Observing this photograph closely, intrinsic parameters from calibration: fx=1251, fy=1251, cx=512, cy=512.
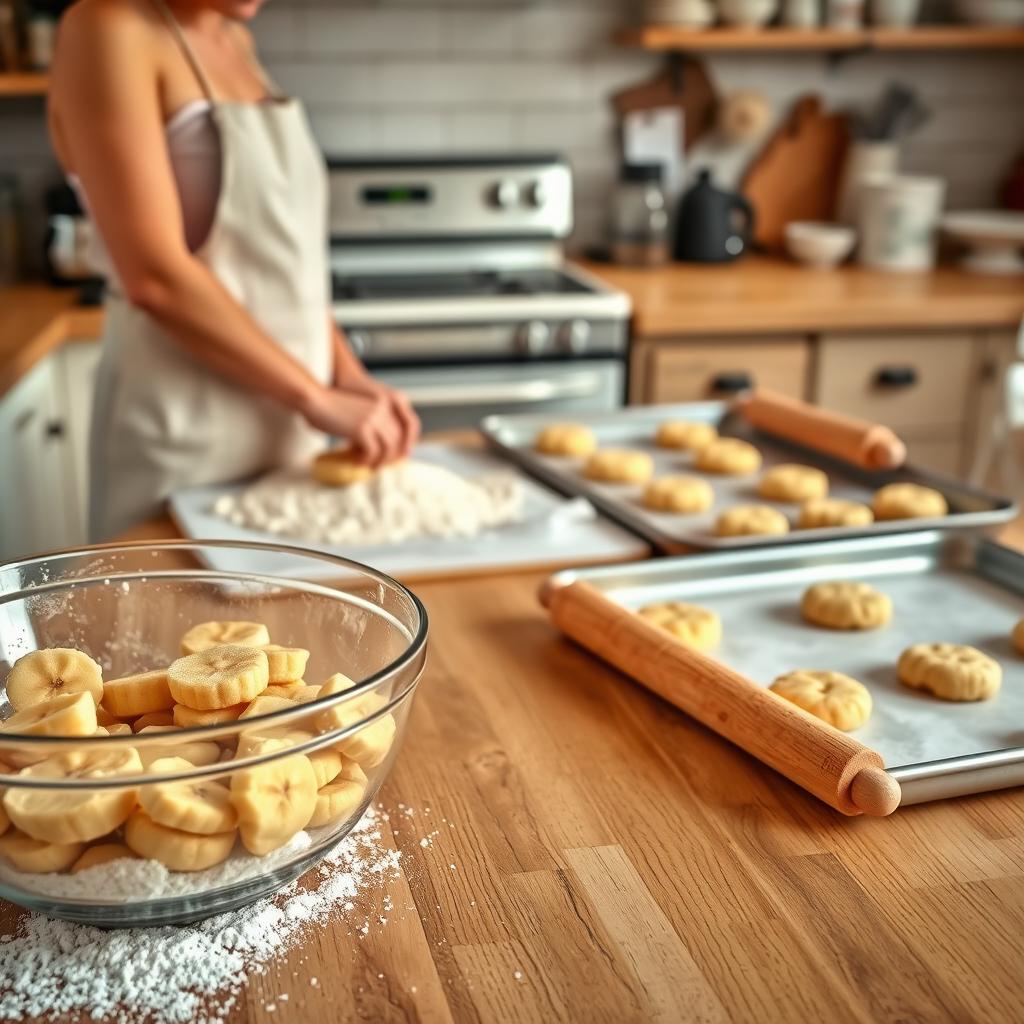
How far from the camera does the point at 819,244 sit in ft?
10.4

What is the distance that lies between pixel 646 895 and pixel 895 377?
222 cm

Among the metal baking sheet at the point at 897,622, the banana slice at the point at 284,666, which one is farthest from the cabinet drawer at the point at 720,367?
the banana slice at the point at 284,666

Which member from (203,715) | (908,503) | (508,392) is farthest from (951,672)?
(508,392)

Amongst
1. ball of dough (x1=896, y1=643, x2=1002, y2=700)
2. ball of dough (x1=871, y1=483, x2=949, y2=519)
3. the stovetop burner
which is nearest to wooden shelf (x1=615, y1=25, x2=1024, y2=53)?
the stovetop burner

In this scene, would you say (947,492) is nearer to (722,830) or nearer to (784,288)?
(722,830)

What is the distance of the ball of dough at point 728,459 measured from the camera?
1651mm

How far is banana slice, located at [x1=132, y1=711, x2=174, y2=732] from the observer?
0.77 metres

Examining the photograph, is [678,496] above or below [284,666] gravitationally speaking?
below

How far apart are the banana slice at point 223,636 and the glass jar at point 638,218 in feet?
8.00

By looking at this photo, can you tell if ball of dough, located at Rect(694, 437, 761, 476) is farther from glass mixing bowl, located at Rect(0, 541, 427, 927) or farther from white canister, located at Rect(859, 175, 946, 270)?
white canister, located at Rect(859, 175, 946, 270)

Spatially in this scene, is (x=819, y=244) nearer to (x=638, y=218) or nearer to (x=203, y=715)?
(x=638, y=218)

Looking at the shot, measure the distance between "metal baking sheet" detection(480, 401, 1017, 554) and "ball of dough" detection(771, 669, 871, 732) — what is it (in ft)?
1.03

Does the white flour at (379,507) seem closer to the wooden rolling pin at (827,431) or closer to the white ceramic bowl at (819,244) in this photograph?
the wooden rolling pin at (827,431)

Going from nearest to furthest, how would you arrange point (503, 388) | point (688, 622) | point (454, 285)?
1. point (688, 622)
2. point (503, 388)
3. point (454, 285)
